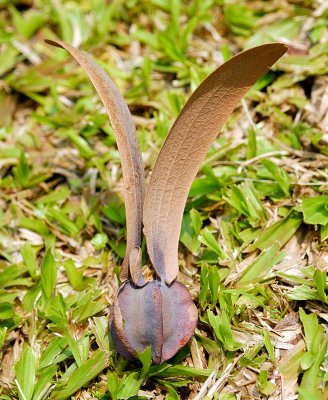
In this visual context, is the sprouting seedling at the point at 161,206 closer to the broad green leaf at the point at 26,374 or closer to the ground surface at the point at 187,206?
the ground surface at the point at 187,206

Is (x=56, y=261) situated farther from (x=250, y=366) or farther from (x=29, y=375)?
(x=250, y=366)

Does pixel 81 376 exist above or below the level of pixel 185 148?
below

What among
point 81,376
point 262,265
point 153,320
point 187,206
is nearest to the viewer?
point 153,320

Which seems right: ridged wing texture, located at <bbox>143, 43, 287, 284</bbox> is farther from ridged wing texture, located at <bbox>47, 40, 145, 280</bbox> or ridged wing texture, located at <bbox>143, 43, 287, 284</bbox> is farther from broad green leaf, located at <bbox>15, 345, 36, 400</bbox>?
broad green leaf, located at <bbox>15, 345, 36, 400</bbox>

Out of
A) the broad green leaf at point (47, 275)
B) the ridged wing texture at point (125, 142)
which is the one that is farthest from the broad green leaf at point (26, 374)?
the ridged wing texture at point (125, 142)

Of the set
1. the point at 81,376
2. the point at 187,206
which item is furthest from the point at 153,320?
the point at 187,206

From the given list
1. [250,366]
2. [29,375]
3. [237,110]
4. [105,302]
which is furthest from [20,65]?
[250,366]

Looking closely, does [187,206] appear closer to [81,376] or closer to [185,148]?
[185,148]
